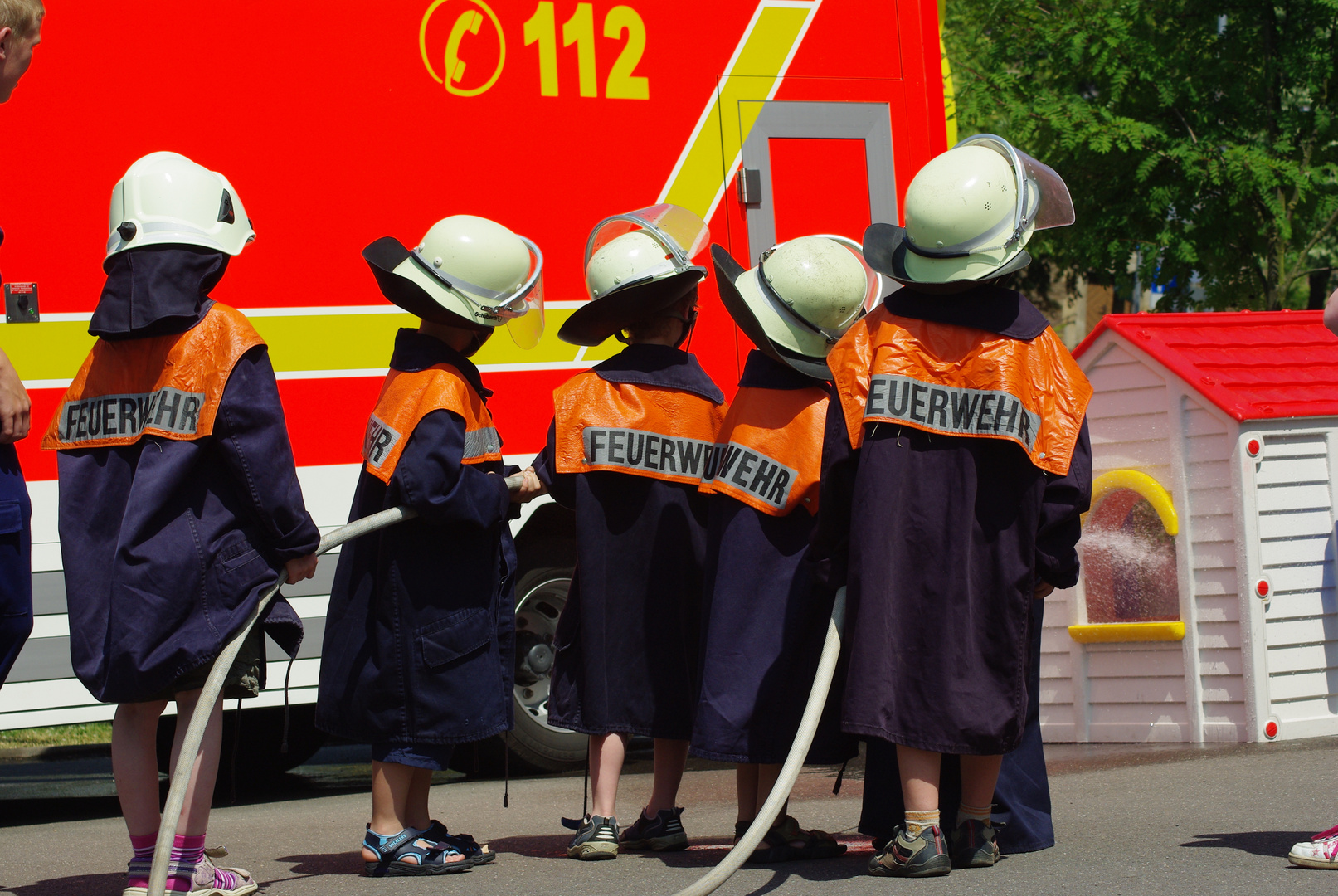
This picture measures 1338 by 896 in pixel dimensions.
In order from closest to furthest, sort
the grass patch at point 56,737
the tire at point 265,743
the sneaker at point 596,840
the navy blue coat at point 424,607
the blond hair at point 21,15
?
the blond hair at point 21,15
the navy blue coat at point 424,607
the sneaker at point 596,840
the tire at point 265,743
the grass patch at point 56,737

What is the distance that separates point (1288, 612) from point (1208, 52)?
19.8ft

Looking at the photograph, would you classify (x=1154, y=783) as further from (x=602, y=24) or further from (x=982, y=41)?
(x=982, y=41)

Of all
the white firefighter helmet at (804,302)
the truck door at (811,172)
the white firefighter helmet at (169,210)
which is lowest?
the white firefighter helmet at (804,302)

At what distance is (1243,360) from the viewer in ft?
21.4

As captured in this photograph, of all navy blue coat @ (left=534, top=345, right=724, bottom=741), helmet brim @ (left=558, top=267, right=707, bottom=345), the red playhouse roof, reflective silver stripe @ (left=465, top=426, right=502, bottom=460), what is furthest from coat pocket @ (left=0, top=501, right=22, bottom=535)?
the red playhouse roof

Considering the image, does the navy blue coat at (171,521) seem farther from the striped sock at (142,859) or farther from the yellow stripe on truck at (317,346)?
the yellow stripe on truck at (317,346)

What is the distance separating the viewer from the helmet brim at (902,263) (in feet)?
12.7

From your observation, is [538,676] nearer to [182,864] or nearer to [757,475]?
[757,475]

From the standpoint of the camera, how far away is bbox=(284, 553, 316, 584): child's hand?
12.8 ft

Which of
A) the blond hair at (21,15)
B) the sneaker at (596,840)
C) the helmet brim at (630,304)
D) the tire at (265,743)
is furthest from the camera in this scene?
the tire at (265,743)

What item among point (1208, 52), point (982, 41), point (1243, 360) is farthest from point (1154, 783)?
point (982, 41)

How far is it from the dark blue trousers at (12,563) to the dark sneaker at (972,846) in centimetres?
243

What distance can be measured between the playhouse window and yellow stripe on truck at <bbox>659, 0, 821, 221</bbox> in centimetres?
225

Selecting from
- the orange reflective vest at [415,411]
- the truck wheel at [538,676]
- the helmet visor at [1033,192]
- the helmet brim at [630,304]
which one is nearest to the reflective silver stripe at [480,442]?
the orange reflective vest at [415,411]
